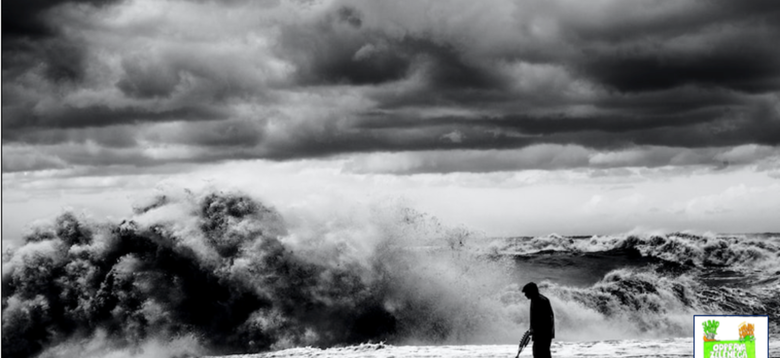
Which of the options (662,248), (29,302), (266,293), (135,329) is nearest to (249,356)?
(266,293)

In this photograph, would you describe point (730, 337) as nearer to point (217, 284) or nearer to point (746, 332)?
point (746, 332)

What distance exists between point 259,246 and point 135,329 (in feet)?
7.30

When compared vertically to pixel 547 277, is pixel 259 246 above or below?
above

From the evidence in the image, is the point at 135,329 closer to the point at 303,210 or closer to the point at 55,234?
the point at 55,234

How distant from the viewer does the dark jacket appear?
6562mm

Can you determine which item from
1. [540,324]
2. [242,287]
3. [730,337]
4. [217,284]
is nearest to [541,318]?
[540,324]

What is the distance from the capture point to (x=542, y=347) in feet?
21.7

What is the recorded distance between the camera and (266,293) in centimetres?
1145

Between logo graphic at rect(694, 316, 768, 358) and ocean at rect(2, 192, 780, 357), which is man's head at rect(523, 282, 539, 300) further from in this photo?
ocean at rect(2, 192, 780, 357)

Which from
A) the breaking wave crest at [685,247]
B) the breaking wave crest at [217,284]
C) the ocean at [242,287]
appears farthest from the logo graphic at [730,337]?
the breaking wave crest at [685,247]

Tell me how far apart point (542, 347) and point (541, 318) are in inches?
10.4

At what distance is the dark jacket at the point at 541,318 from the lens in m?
6.56

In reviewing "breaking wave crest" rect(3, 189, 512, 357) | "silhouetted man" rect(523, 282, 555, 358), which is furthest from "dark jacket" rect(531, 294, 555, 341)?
"breaking wave crest" rect(3, 189, 512, 357)

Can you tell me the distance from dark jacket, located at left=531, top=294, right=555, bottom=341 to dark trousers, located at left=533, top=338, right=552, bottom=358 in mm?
23
